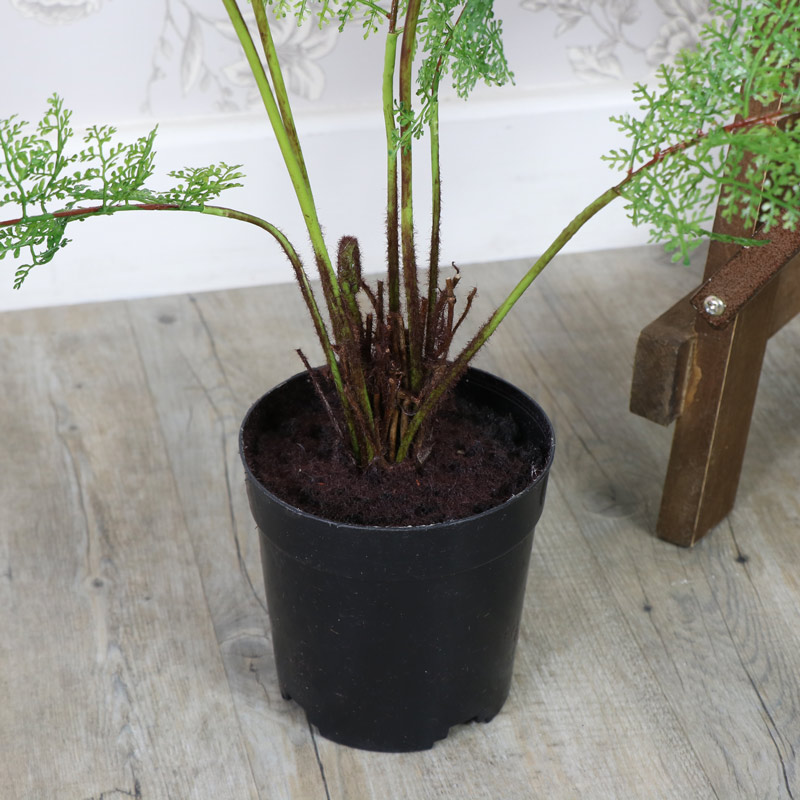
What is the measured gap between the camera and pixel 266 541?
892 mm

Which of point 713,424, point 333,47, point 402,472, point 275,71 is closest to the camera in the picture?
point 275,71

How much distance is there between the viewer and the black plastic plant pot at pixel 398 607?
818mm

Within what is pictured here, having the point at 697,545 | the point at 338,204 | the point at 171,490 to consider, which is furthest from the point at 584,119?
the point at 171,490

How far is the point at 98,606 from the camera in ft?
3.64

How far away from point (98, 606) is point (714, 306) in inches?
27.2

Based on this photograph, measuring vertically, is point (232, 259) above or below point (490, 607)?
below

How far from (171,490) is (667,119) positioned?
80 centimetres

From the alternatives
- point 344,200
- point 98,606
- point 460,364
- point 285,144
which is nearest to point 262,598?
point 98,606

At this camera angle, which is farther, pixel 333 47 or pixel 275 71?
pixel 333 47

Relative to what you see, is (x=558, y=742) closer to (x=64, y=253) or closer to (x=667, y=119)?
(x=667, y=119)

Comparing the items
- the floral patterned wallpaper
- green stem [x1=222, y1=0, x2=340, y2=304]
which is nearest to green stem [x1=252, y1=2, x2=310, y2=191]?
green stem [x1=222, y1=0, x2=340, y2=304]

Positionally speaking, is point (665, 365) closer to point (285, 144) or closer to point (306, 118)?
point (285, 144)

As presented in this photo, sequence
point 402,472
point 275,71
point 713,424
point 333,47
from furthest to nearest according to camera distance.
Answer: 1. point 333,47
2. point 713,424
3. point 402,472
4. point 275,71

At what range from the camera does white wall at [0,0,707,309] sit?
1.50 meters
